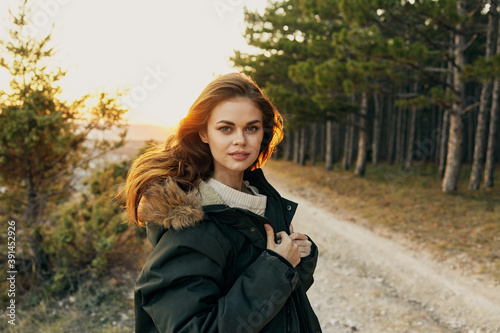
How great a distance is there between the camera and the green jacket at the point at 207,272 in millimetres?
1263

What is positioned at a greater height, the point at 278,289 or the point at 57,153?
the point at 57,153

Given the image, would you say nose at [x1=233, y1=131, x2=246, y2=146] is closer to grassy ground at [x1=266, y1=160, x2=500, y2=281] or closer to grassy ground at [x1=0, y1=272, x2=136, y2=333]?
grassy ground at [x1=0, y1=272, x2=136, y2=333]

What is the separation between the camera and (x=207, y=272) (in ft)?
4.27

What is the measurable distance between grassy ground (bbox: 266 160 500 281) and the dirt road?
610 mm

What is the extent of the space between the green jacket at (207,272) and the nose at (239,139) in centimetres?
30

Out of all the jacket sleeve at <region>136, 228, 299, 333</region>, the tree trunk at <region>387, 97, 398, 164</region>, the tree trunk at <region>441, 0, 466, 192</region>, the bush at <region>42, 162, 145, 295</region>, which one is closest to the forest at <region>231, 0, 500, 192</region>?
the tree trunk at <region>441, 0, 466, 192</region>

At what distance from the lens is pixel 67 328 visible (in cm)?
349

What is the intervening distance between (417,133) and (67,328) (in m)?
23.7

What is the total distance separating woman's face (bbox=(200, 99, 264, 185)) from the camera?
5.34 ft

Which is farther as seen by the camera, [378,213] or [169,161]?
[378,213]

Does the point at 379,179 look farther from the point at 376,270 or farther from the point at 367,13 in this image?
the point at 376,270

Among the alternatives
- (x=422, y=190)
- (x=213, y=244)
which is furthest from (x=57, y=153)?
(x=422, y=190)

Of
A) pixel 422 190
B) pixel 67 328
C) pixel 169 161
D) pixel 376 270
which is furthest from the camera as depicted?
pixel 422 190

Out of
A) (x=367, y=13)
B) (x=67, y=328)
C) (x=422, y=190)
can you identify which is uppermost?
(x=367, y=13)
